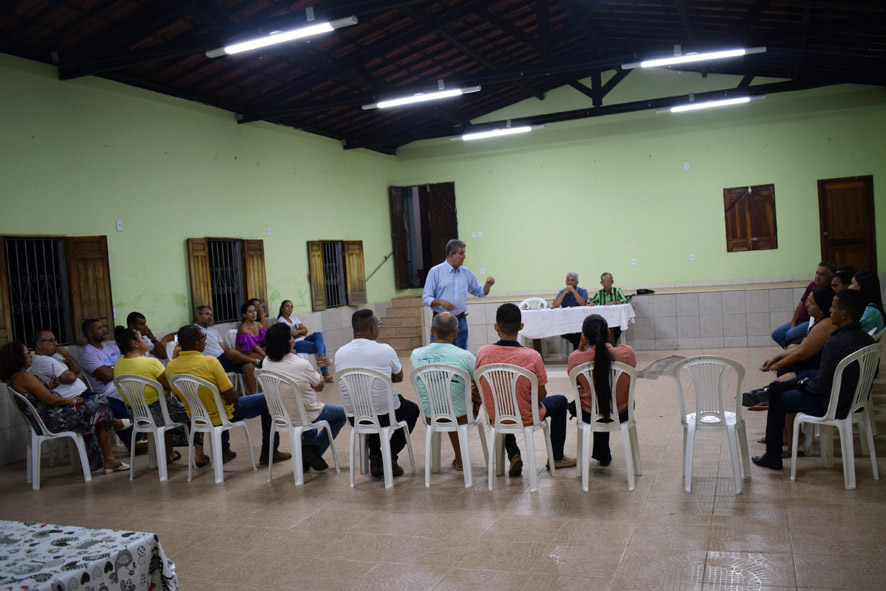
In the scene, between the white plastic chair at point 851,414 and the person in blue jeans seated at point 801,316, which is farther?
the person in blue jeans seated at point 801,316

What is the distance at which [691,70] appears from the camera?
1222cm

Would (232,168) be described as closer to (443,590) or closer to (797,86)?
(443,590)

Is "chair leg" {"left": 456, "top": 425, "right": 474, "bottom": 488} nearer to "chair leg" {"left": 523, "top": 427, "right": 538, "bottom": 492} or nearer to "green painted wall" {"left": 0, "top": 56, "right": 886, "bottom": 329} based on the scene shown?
"chair leg" {"left": 523, "top": 427, "right": 538, "bottom": 492}

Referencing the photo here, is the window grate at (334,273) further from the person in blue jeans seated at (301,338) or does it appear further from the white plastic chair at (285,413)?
the white plastic chair at (285,413)

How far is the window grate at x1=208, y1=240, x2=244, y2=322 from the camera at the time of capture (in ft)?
29.5

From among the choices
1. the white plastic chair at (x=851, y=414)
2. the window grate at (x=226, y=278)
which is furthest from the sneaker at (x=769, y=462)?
the window grate at (x=226, y=278)

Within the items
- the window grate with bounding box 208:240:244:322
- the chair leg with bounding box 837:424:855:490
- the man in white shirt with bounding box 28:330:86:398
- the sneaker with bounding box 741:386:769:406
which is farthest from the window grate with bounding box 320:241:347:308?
the chair leg with bounding box 837:424:855:490

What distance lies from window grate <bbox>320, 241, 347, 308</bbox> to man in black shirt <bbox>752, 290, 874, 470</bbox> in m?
8.41

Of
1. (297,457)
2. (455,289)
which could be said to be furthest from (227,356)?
(297,457)

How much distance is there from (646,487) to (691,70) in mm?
10006

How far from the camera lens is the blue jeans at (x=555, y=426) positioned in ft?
14.9

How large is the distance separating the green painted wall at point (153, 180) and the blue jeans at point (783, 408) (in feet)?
20.9

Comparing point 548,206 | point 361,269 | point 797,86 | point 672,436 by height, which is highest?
point 797,86

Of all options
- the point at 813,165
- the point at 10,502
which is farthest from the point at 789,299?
the point at 10,502
